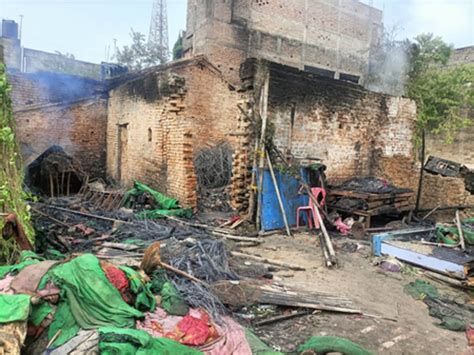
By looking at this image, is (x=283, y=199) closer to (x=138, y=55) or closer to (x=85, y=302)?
(x=85, y=302)

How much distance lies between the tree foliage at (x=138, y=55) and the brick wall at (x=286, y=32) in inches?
253

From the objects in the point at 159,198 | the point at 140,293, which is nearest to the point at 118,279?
the point at 140,293

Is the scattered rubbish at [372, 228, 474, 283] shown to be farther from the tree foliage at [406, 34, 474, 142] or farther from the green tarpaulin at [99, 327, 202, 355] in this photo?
the tree foliage at [406, 34, 474, 142]

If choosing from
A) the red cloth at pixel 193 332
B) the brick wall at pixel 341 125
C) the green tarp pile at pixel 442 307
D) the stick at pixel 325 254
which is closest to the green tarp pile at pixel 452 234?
the green tarp pile at pixel 442 307

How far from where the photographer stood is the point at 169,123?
9.52 m

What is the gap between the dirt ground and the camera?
3600 mm

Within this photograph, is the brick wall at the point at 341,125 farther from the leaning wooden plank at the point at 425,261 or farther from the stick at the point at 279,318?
the stick at the point at 279,318

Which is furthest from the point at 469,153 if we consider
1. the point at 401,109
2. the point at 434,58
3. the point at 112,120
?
the point at 112,120

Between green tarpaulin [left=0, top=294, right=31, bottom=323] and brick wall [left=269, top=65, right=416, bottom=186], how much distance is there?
6.38m

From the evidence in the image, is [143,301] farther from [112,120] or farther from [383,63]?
[383,63]

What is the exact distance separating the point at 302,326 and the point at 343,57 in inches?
872

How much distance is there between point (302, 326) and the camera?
386 cm

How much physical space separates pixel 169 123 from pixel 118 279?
6606mm

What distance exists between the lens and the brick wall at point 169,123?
9.14 meters
